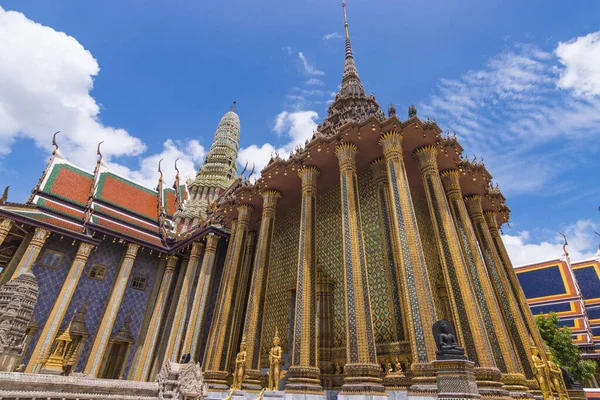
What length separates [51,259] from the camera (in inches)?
621

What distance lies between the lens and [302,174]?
12.4m

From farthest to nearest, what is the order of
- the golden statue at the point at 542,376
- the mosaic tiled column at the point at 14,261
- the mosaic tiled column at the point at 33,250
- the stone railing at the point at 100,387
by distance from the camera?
1. the mosaic tiled column at the point at 33,250
2. the mosaic tiled column at the point at 14,261
3. the golden statue at the point at 542,376
4. the stone railing at the point at 100,387

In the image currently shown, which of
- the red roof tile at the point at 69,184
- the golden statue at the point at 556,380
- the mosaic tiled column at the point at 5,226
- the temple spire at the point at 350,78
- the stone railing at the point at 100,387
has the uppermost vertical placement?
the temple spire at the point at 350,78

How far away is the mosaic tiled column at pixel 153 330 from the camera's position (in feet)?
52.7

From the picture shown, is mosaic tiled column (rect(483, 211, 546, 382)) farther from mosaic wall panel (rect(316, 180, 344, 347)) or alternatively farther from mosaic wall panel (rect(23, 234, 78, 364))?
mosaic wall panel (rect(23, 234, 78, 364))

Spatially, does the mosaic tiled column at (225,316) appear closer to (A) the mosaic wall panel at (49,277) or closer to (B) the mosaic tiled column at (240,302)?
(B) the mosaic tiled column at (240,302)

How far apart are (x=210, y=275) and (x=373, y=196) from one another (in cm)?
913

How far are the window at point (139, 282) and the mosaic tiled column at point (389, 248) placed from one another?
46.1 ft

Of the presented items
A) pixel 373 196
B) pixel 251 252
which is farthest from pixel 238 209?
pixel 373 196

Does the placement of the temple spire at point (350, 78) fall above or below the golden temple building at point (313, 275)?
above

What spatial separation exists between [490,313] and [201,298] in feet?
39.1

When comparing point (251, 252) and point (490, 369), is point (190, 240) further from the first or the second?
point (490, 369)

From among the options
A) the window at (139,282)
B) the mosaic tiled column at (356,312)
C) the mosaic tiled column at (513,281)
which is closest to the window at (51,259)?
the window at (139,282)

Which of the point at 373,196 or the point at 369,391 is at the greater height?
the point at 373,196
